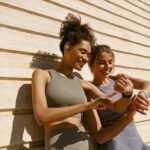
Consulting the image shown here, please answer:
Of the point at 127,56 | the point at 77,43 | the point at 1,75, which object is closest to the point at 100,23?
the point at 127,56

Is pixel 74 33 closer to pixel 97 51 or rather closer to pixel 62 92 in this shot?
pixel 97 51

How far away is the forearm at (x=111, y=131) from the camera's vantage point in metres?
2.68

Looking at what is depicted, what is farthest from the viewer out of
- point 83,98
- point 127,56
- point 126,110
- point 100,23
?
point 127,56

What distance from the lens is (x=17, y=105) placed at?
2.51 meters

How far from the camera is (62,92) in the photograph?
245 centimetres

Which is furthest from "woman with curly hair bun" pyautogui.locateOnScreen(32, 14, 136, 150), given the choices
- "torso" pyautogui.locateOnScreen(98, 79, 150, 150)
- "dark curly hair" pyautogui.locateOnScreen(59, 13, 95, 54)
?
"torso" pyautogui.locateOnScreen(98, 79, 150, 150)

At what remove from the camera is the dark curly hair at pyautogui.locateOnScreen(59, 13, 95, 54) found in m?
2.67

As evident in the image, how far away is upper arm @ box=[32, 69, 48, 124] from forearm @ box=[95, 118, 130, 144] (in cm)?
70

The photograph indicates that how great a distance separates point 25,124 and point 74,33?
823 mm

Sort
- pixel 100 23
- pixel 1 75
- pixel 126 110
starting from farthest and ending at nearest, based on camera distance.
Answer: pixel 100 23
pixel 126 110
pixel 1 75

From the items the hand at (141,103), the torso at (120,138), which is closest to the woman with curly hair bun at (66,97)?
the torso at (120,138)

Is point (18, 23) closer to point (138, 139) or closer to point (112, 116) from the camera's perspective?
point (112, 116)

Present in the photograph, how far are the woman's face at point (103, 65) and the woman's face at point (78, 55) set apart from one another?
32cm

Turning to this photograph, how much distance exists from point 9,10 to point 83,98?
0.89 m
